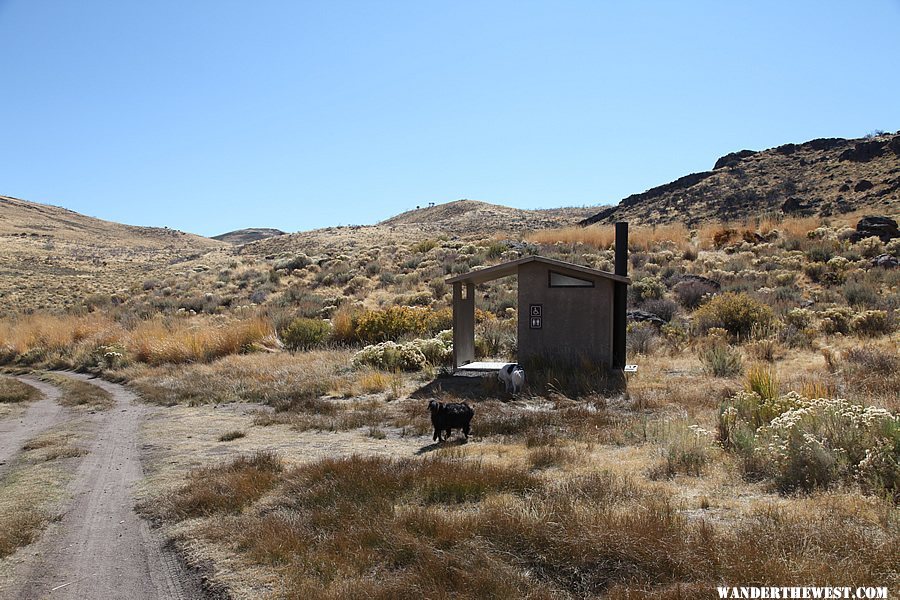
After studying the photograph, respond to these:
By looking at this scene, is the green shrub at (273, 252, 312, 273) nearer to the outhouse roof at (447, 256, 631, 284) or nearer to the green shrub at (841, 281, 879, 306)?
the outhouse roof at (447, 256, 631, 284)

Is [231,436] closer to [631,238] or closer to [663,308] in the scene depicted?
[663,308]

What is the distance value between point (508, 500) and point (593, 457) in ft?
7.59

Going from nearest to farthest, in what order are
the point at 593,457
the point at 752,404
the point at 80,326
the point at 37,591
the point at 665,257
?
the point at 37,591, the point at 593,457, the point at 752,404, the point at 80,326, the point at 665,257

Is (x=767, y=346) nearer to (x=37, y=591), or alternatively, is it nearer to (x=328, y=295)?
(x=37, y=591)

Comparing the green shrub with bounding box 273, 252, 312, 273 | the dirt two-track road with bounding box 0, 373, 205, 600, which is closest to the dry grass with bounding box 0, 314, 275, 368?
the dirt two-track road with bounding box 0, 373, 205, 600

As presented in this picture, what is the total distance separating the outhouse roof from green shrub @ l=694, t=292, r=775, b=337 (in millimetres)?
5763

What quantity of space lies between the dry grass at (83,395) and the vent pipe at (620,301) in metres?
12.2

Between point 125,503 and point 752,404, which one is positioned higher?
point 752,404

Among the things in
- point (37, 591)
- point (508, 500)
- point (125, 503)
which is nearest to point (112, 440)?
point (125, 503)

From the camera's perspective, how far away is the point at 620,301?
52.4 feet

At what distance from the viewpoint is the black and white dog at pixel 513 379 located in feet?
45.2

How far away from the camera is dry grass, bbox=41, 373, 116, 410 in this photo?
16062 mm

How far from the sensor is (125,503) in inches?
306

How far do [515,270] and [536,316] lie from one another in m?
1.27
